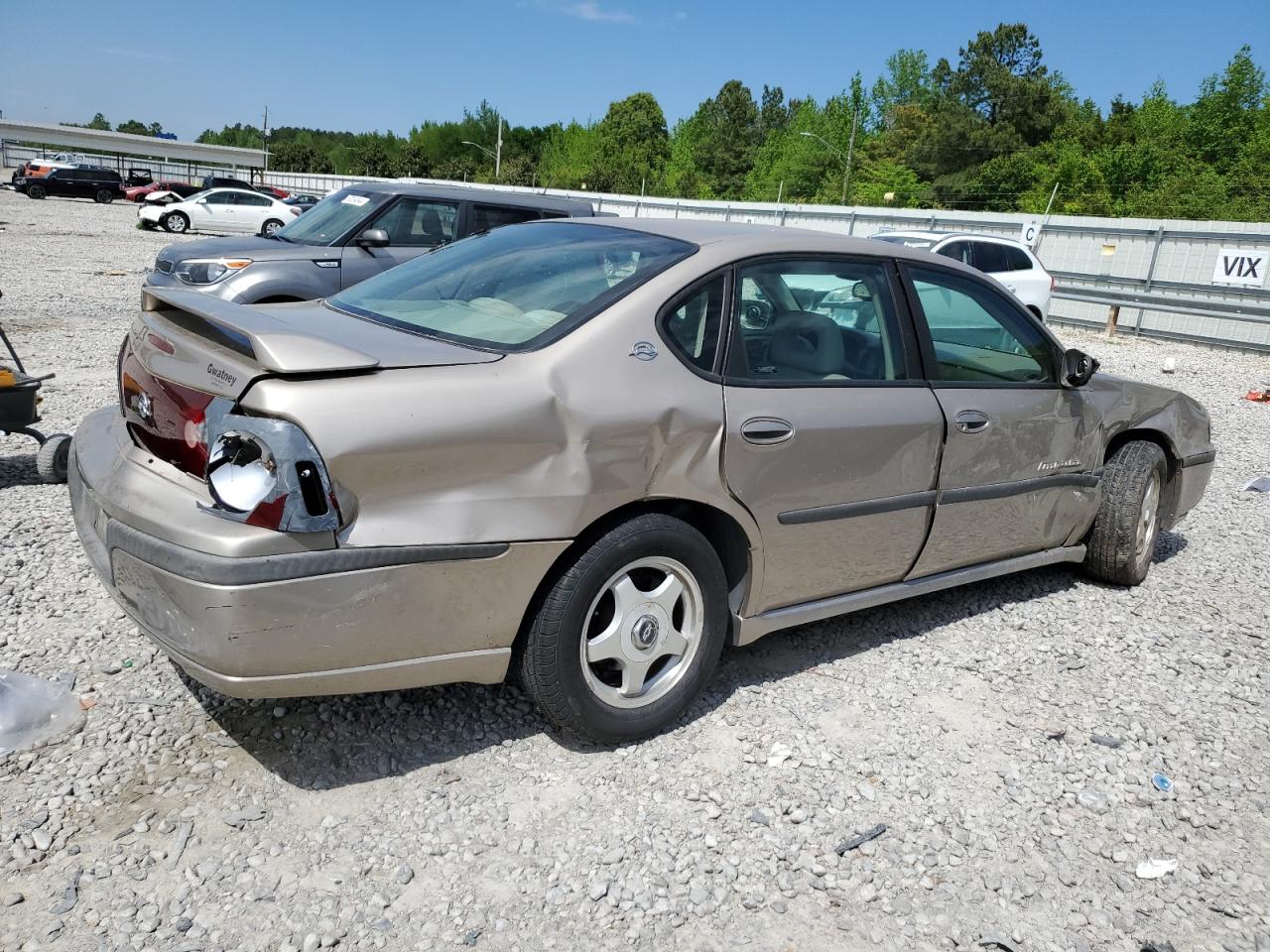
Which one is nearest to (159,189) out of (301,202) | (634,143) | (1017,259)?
(301,202)

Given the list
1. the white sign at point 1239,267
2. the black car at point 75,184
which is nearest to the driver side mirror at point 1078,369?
the white sign at point 1239,267

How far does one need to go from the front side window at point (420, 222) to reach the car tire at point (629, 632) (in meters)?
7.42

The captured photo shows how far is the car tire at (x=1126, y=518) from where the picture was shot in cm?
471

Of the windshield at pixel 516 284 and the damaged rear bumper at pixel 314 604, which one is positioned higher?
the windshield at pixel 516 284

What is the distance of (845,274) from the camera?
373 centimetres

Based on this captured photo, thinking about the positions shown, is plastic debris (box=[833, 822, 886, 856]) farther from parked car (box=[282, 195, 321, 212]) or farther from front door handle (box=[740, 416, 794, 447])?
parked car (box=[282, 195, 321, 212])

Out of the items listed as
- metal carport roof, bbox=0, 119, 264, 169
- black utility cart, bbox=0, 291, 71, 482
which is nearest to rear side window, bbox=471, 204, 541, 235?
black utility cart, bbox=0, 291, 71, 482

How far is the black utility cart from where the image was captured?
5000 millimetres

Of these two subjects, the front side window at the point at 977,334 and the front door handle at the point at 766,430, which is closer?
the front door handle at the point at 766,430

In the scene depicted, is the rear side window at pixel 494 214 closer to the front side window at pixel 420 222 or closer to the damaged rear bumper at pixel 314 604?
the front side window at pixel 420 222

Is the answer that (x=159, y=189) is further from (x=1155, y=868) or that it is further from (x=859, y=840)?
(x=1155, y=868)

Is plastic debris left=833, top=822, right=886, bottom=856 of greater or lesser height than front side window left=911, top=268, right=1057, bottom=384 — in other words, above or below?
below

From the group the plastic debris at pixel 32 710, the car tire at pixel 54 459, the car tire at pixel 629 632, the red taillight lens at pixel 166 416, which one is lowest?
the plastic debris at pixel 32 710

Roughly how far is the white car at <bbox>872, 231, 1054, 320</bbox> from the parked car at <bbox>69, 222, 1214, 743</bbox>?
34.5 feet
